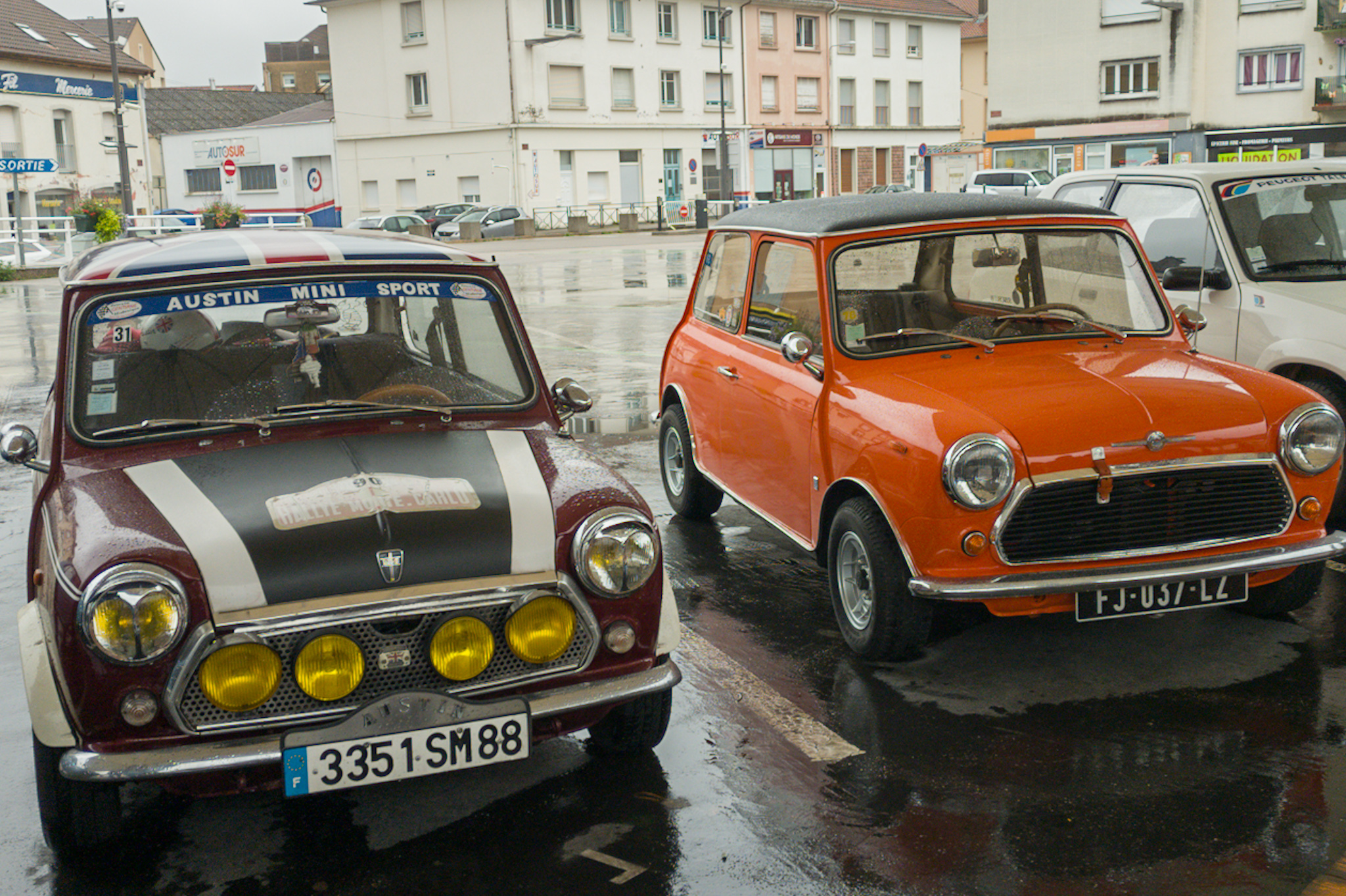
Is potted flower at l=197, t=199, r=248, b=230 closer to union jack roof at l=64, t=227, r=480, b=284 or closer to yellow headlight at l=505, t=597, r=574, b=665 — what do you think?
union jack roof at l=64, t=227, r=480, b=284

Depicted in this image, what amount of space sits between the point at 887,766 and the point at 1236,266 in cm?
425

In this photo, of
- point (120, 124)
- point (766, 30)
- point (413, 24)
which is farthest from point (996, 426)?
point (766, 30)

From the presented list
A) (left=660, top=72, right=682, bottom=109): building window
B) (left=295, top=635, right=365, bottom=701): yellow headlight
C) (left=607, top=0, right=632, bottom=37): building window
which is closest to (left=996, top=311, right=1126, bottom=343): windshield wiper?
(left=295, top=635, right=365, bottom=701): yellow headlight

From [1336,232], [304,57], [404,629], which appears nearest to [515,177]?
[1336,232]

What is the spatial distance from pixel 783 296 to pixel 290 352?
7.92 feet

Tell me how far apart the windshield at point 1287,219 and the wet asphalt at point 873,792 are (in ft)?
7.18

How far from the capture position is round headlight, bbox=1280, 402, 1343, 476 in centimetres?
479

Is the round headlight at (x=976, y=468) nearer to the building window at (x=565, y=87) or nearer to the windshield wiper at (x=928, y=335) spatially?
the windshield wiper at (x=928, y=335)

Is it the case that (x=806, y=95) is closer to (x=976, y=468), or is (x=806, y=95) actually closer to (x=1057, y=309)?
(x=1057, y=309)

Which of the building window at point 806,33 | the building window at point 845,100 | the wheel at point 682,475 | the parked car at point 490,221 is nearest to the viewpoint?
the wheel at point 682,475

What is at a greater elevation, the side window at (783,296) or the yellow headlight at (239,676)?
the side window at (783,296)

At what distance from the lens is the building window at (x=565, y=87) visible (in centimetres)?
5250

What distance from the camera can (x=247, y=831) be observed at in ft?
12.4

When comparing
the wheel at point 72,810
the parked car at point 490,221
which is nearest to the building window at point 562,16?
the parked car at point 490,221
